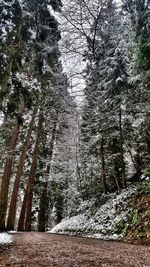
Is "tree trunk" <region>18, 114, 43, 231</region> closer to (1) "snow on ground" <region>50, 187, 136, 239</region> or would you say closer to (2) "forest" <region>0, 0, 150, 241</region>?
(2) "forest" <region>0, 0, 150, 241</region>

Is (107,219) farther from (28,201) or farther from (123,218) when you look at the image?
(28,201)

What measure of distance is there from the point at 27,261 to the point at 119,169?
18.4 meters

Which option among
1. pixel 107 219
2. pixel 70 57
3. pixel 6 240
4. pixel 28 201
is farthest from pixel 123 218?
pixel 70 57

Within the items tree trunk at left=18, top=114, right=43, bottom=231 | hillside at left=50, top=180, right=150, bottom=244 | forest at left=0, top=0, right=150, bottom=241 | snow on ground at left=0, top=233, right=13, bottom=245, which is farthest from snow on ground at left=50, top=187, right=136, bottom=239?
snow on ground at left=0, top=233, right=13, bottom=245

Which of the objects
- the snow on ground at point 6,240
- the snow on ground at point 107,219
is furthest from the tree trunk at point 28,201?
the snow on ground at point 6,240

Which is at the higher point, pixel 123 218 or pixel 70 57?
pixel 70 57

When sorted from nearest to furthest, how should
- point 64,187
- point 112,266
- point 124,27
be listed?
point 112,266 → point 124,27 → point 64,187

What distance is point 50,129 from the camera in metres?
23.7

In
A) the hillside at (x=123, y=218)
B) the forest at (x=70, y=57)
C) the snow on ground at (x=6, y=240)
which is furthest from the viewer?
the hillside at (x=123, y=218)

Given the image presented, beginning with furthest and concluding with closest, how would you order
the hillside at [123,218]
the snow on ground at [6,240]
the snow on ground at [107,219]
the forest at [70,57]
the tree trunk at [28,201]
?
the tree trunk at [28,201]
the snow on ground at [107,219]
the hillside at [123,218]
the snow on ground at [6,240]
the forest at [70,57]

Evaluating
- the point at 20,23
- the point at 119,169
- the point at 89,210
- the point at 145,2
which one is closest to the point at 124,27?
the point at 145,2

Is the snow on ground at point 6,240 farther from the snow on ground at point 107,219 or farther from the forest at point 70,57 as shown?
the snow on ground at point 107,219

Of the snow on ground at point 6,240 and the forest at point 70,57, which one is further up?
the forest at point 70,57

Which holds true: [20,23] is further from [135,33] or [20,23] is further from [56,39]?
[135,33]
